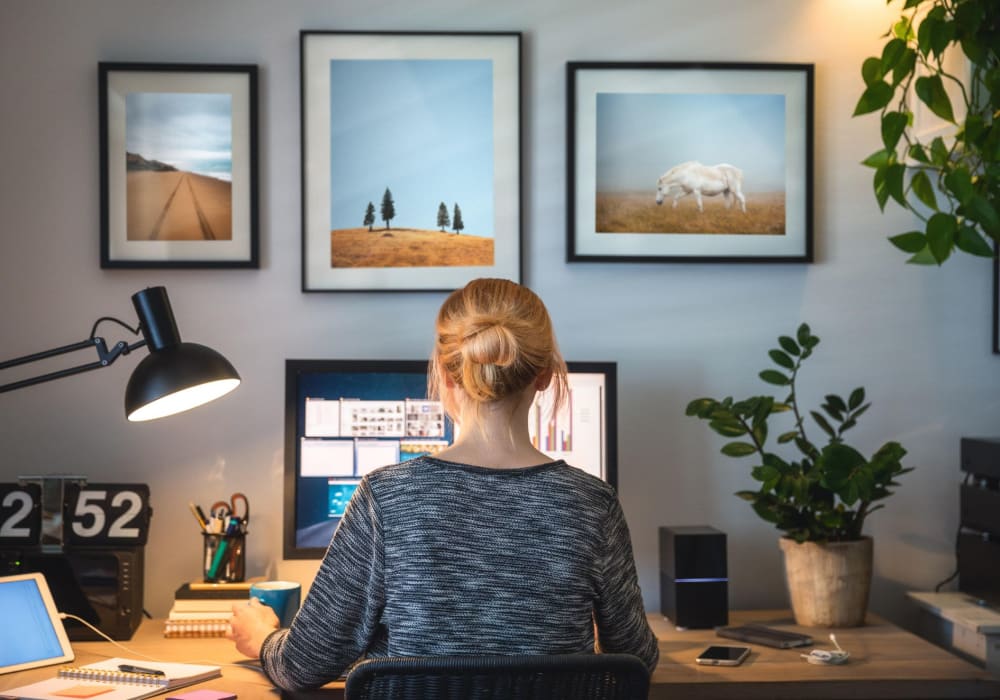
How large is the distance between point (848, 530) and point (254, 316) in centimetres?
136

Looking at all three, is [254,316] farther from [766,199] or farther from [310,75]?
[766,199]

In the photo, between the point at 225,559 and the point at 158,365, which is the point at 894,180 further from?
the point at 225,559

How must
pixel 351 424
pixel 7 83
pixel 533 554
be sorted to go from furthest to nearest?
pixel 7 83 < pixel 351 424 < pixel 533 554

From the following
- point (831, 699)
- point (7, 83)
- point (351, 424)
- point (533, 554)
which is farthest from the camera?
point (7, 83)

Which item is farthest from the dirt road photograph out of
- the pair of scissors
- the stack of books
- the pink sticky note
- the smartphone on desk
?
the smartphone on desk

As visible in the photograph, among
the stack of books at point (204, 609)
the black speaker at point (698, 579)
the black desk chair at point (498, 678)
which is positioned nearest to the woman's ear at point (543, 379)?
the black desk chair at point (498, 678)

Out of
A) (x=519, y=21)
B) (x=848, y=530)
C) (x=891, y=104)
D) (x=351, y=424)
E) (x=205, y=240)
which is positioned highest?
(x=519, y=21)

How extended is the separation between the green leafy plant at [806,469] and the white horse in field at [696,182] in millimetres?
400

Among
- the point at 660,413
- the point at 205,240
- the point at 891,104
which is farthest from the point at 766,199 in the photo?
the point at 205,240

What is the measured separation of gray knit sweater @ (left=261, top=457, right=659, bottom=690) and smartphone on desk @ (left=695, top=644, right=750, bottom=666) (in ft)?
1.64

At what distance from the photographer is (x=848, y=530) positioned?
7.04ft

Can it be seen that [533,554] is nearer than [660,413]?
Yes

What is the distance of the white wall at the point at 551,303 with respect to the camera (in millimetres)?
2297

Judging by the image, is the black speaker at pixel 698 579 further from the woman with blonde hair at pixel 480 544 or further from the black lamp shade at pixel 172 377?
the black lamp shade at pixel 172 377
